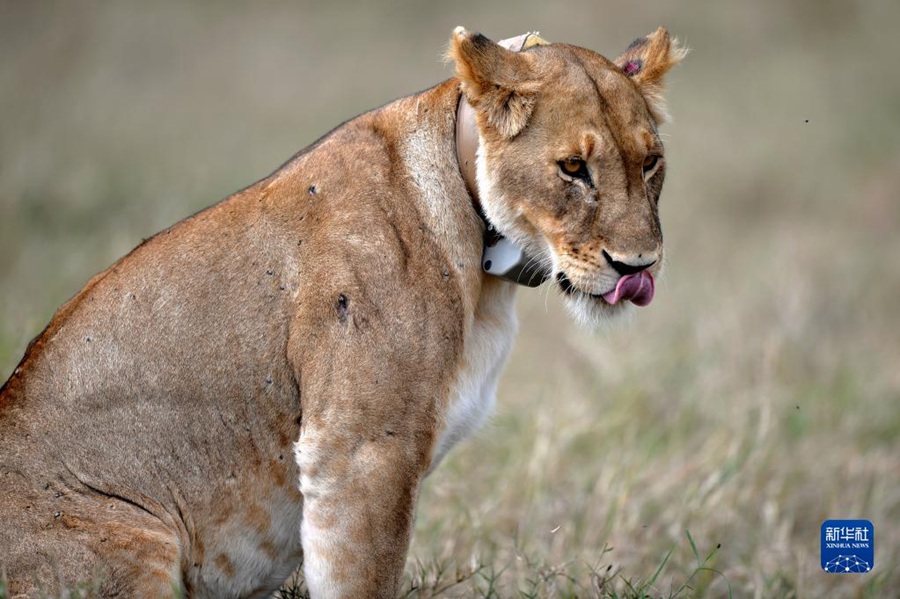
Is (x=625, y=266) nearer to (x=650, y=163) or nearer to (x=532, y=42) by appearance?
(x=650, y=163)

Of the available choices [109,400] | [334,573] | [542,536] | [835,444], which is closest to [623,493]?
[542,536]

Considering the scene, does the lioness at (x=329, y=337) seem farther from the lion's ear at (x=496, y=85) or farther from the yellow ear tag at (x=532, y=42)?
the yellow ear tag at (x=532, y=42)

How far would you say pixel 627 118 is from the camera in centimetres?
354

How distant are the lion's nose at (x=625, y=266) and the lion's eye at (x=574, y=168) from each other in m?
0.24

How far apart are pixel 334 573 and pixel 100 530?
677mm

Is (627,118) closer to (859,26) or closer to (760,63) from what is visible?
(760,63)

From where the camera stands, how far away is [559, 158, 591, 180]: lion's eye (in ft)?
11.4

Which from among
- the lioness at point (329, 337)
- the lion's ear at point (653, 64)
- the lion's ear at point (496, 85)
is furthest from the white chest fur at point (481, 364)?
the lion's ear at point (653, 64)

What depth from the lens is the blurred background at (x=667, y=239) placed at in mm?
5348

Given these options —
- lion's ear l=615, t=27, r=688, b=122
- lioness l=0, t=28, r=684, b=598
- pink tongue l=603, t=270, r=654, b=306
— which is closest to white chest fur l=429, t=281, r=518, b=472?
lioness l=0, t=28, r=684, b=598

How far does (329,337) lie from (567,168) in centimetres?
87

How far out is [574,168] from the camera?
11.4 feet

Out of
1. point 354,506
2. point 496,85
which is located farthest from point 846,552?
point 496,85

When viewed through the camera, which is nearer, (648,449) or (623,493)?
(623,493)
